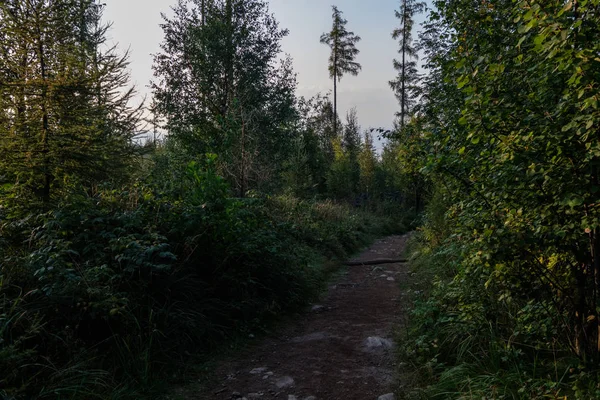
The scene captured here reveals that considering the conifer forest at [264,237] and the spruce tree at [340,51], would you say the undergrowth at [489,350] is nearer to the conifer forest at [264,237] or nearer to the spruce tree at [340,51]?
the conifer forest at [264,237]

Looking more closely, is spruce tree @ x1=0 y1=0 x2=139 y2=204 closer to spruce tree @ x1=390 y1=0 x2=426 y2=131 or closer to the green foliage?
the green foliage

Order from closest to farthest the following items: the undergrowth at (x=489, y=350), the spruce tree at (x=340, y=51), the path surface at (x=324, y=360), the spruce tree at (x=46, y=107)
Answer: the undergrowth at (x=489, y=350)
the path surface at (x=324, y=360)
the spruce tree at (x=46, y=107)
the spruce tree at (x=340, y=51)

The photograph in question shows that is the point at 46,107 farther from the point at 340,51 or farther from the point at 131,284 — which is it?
the point at 340,51

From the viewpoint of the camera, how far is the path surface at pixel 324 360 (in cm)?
378

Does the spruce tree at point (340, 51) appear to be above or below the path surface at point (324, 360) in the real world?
above

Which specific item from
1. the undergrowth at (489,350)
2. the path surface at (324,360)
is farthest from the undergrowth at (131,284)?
the undergrowth at (489,350)

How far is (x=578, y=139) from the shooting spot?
2.35 metres

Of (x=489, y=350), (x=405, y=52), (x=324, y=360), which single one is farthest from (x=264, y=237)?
(x=405, y=52)

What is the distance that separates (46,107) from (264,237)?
375cm

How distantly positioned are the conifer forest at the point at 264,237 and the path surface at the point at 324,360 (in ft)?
0.36

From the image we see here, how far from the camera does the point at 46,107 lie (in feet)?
18.1

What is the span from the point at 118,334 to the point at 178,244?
1.50m

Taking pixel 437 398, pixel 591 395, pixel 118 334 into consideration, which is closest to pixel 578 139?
pixel 591 395

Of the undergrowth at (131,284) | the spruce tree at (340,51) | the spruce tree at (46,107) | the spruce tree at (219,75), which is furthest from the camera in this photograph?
the spruce tree at (340,51)
